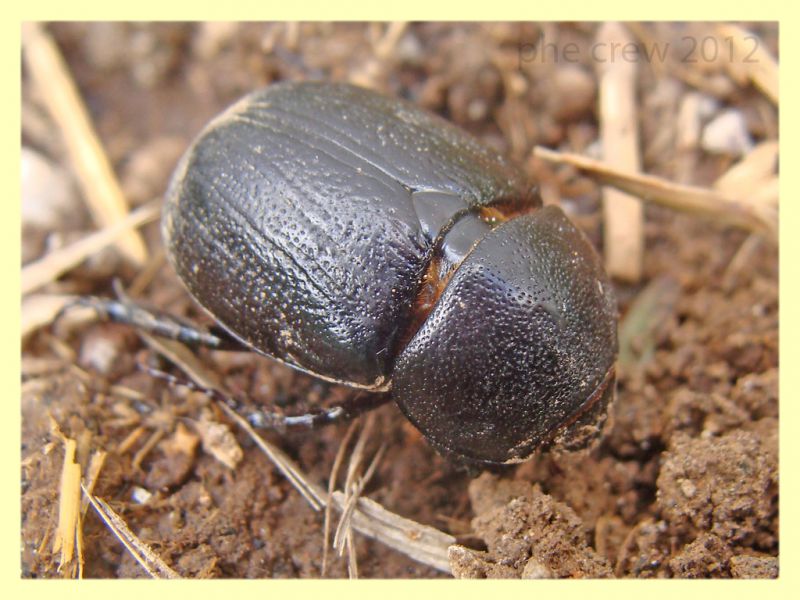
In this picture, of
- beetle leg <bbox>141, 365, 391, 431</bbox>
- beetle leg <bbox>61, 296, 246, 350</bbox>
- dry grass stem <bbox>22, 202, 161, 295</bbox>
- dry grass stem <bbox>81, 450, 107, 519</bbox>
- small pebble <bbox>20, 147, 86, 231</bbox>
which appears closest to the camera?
dry grass stem <bbox>81, 450, 107, 519</bbox>

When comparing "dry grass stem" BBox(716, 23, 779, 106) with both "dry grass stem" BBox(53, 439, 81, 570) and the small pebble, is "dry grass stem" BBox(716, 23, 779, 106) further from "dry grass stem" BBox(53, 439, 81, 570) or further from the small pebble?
"dry grass stem" BBox(53, 439, 81, 570)

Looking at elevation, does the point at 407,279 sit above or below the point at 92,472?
above

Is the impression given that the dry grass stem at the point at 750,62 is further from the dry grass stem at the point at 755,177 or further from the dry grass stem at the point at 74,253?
the dry grass stem at the point at 74,253

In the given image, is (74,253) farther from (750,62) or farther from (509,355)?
(750,62)

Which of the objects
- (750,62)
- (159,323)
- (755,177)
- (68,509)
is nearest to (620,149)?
(755,177)

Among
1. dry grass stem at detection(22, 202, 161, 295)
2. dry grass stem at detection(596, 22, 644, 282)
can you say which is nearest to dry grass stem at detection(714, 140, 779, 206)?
dry grass stem at detection(596, 22, 644, 282)

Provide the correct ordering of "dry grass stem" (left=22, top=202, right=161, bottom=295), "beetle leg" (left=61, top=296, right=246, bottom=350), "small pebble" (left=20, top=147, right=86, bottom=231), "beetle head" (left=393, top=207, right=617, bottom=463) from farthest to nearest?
"small pebble" (left=20, top=147, right=86, bottom=231), "dry grass stem" (left=22, top=202, right=161, bottom=295), "beetle leg" (left=61, top=296, right=246, bottom=350), "beetle head" (left=393, top=207, right=617, bottom=463)
